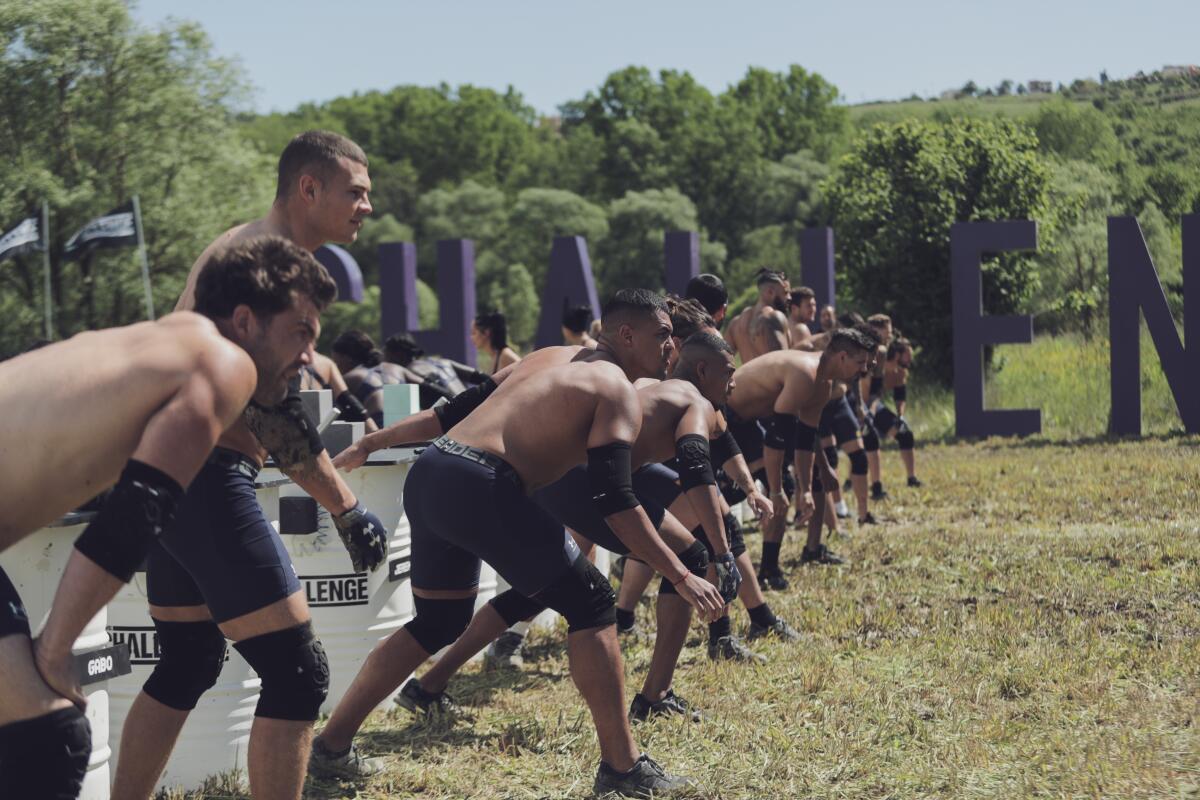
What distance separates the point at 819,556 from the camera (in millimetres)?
9938

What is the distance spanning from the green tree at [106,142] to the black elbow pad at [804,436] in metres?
28.8

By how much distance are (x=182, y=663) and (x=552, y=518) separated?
133 centimetres

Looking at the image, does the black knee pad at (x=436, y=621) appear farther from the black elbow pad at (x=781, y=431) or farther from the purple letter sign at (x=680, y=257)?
the purple letter sign at (x=680, y=257)

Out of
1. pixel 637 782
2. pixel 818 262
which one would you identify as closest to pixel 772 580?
pixel 637 782

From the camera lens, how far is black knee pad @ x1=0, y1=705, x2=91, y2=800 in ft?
9.53

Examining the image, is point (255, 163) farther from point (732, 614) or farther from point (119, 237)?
point (732, 614)

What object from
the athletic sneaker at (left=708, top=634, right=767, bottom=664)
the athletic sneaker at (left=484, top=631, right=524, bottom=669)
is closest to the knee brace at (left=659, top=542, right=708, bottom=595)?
the athletic sneaker at (left=708, top=634, right=767, bottom=664)

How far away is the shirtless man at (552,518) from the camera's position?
4.66m

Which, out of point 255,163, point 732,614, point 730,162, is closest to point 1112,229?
point 732,614

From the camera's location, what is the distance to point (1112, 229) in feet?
60.5

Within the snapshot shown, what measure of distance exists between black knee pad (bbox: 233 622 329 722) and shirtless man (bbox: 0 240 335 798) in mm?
833

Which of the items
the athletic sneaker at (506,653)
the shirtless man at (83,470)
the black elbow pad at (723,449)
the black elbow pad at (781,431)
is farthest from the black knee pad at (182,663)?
the black elbow pad at (781,431)

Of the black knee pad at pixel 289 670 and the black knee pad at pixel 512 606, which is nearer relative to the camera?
the black knee pad at pixel 289 670

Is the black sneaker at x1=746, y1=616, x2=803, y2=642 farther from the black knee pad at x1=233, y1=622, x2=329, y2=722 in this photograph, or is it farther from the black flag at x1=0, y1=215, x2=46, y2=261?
the black flag at x1=0, y1=215, x2=46, y2=261
